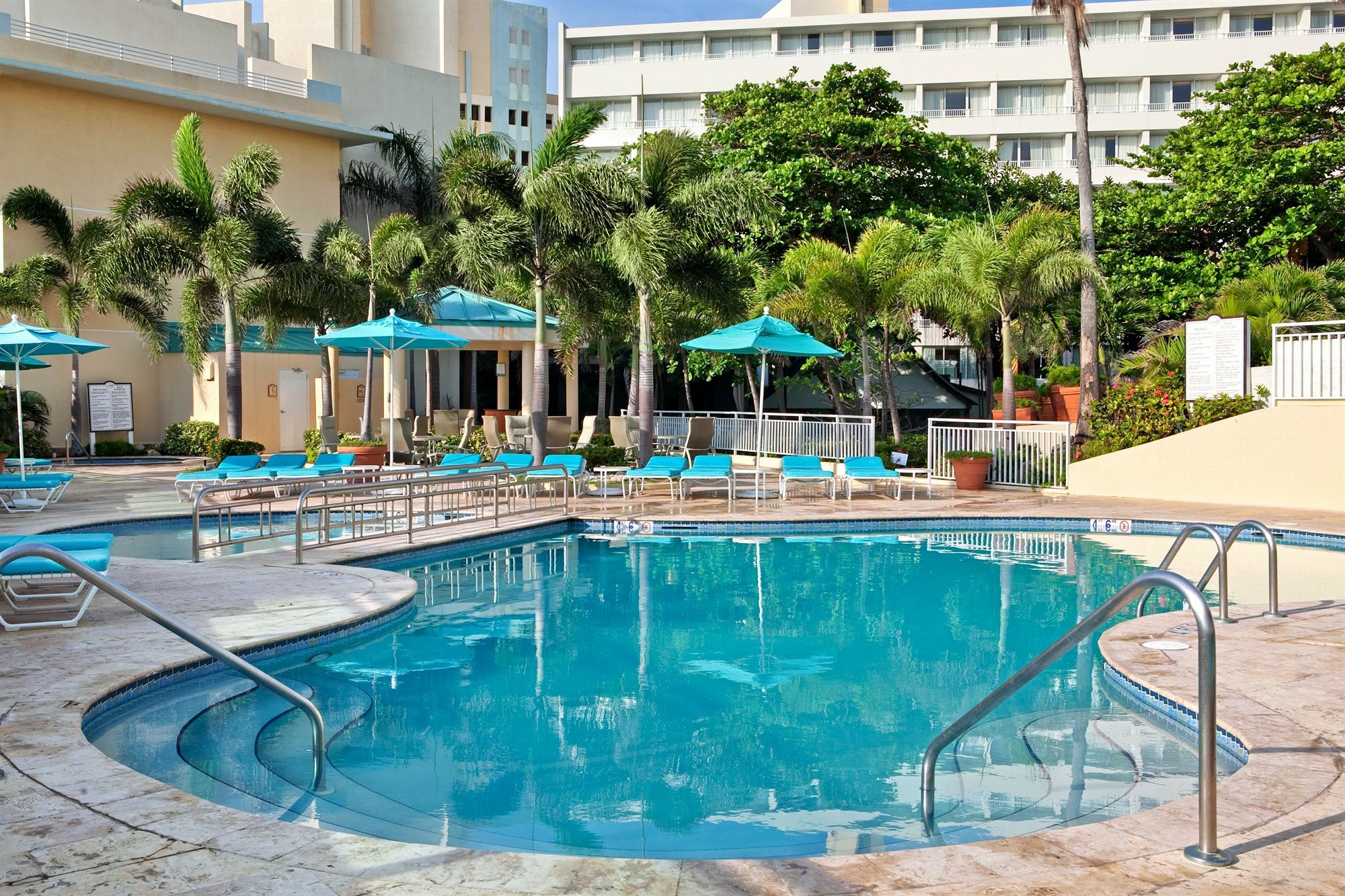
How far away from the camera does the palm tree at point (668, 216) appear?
698 inches

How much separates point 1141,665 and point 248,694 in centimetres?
558

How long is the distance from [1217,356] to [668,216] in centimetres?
896

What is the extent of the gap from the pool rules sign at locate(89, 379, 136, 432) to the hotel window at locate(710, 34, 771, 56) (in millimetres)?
33421

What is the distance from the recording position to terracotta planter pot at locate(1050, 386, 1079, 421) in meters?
27.2

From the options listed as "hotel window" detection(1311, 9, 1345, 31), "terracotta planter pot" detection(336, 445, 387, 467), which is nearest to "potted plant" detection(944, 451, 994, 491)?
"terracotta planter pot" detection(336, 445, 387, 467)

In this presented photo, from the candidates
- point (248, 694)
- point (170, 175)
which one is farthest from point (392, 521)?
point (170, 175)

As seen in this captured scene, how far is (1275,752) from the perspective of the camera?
16.5 ft

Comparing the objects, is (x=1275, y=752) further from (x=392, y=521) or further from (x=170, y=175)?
(x=170, y=175)

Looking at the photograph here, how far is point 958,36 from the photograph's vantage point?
50.5 metres

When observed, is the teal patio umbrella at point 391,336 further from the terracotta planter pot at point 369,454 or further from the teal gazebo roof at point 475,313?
the teal gazebo roof at point 475,313

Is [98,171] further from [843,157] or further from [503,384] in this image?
[843,157]

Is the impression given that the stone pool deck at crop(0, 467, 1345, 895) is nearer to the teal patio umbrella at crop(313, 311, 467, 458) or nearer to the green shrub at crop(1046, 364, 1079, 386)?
the teal patio umbrella at crop(313, 311, 467, 458)

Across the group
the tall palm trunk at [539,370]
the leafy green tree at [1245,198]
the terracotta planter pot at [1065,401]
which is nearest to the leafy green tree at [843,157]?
the leafy green tree at [1245,198]

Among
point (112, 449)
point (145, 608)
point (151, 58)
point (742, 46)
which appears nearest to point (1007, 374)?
point (145, 608)
